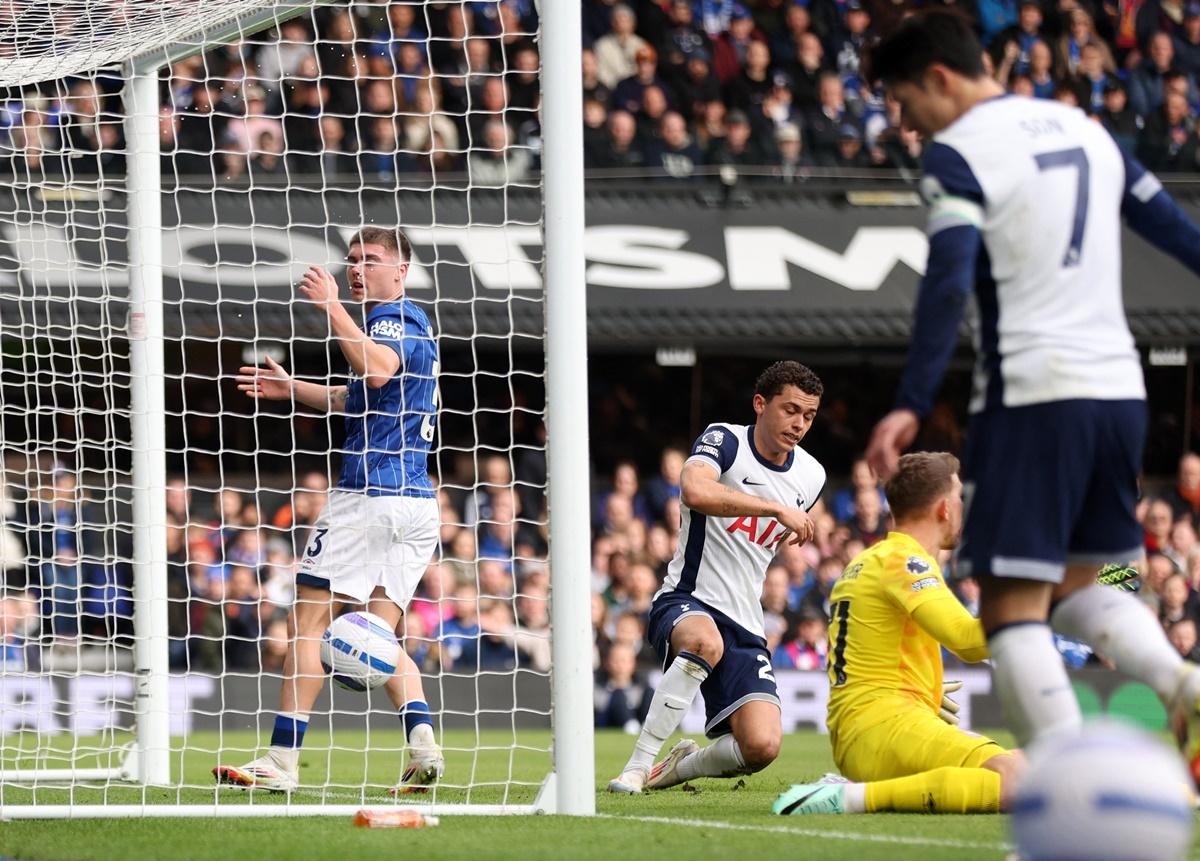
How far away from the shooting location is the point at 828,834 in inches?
204

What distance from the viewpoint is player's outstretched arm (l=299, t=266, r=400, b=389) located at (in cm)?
618

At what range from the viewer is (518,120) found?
15.4 meters

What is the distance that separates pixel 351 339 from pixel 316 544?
98cm

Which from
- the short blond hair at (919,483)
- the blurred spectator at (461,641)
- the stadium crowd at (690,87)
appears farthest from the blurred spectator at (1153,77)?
the short blond hair at (919,483)

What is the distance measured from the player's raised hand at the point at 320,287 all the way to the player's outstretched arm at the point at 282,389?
1.74 feet

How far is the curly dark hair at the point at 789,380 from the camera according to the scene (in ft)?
23.9

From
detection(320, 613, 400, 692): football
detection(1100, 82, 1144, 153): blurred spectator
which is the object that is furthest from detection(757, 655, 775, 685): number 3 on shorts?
detection(1100, 82, 1144, 153): blurred spectator

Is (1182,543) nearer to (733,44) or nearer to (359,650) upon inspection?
(733,44)

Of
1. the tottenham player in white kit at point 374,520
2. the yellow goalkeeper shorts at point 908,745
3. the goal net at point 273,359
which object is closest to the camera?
the yellow goalkeeper shorts at point 908,745

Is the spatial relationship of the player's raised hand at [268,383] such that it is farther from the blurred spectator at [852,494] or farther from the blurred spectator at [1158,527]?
the blurred spectator at [1158,527]

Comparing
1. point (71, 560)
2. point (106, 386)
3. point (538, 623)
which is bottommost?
point (538, 623)

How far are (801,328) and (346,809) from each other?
951 centimetres

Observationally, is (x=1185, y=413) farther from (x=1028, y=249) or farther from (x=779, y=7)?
(x=1028, y=249)

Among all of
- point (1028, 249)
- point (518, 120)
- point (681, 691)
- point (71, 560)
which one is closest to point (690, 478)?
point (681, 691)
